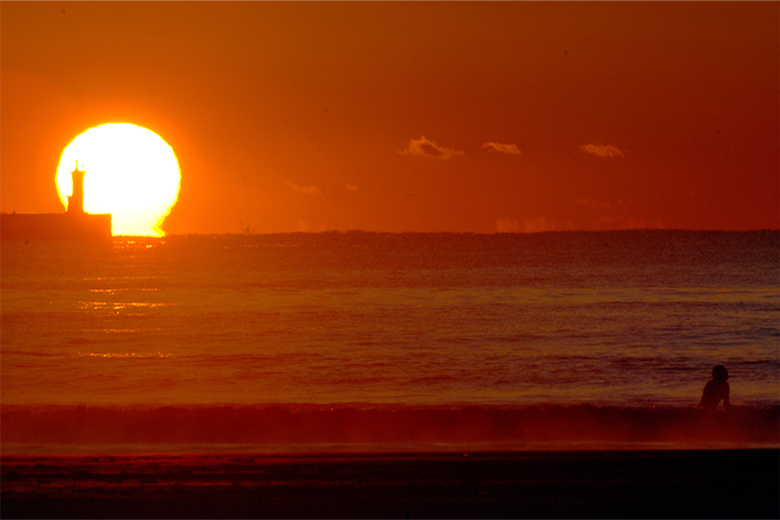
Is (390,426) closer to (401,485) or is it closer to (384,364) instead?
(401,485)

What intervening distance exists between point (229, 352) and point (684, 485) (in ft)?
73.8

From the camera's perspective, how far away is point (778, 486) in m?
7.97

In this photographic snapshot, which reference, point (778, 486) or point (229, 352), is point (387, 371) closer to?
point (229, 352)

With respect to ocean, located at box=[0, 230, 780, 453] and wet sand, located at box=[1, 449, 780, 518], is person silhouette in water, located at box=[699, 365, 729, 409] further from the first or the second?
wet sand, located at box=[1, 449, 780, 518]

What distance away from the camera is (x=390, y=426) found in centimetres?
1350

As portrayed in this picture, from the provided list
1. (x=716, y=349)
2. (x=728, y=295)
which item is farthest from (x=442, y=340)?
(x=728, y=295)

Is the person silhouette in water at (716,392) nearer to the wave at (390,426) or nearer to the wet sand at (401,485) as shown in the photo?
the wave at (390,426)

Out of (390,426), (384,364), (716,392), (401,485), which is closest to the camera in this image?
(401,485)

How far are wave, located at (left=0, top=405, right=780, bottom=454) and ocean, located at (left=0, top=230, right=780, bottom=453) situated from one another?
0.05m

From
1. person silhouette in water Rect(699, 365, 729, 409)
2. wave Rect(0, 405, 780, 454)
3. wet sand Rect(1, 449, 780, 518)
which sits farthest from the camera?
person silhouette in water Rect(699, 365, 729, 409)

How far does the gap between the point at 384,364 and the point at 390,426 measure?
11700 mm

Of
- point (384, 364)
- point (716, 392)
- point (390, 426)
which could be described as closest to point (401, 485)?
point (390, 426)

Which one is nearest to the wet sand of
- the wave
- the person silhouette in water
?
the wave

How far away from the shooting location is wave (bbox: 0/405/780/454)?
476 inches
